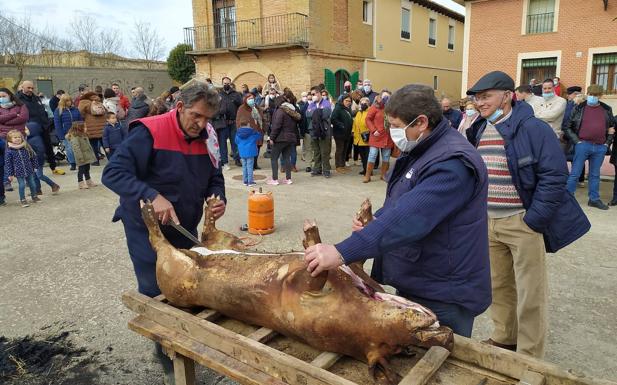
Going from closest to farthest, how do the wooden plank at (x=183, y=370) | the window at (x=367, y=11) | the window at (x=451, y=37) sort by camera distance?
the wooden plank at (x=183, y=370), the window at (x=367, y=11), the window at (x=451, y=37)

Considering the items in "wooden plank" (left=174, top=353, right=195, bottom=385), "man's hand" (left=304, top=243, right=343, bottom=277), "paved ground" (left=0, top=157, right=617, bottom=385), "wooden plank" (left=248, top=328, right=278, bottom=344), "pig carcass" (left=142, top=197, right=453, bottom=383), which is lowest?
"paved ground" (left=0, top=157, right=617, bottom=385)

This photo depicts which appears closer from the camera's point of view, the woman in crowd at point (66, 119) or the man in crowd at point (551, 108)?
the man in crowd at point (551, 108)

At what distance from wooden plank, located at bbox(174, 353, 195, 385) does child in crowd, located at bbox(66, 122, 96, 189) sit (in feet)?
26.3

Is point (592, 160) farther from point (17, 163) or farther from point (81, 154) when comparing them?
point (17, 163)

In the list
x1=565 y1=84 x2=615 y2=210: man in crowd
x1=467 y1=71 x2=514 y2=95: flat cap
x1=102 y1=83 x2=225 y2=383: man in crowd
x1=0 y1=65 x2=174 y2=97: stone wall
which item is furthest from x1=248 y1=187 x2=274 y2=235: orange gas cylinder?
x1=0 y1=65 x2=174 y2=97: stone wall

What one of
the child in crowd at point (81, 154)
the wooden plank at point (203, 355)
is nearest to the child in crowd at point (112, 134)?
the child in crowd at point (81, 154)

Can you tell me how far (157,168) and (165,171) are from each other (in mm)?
56

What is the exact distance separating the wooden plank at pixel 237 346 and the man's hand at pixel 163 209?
480 millimetres

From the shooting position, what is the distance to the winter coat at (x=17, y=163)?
26.7 feet

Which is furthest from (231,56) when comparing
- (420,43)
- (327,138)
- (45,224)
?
(45,224)

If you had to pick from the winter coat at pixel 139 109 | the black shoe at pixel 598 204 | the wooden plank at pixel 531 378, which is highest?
the winter coat at pixel 139 109

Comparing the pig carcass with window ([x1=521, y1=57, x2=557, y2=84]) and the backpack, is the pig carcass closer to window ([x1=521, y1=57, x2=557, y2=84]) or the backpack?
the backpack

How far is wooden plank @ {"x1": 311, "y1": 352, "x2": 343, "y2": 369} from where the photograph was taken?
6.61 ft

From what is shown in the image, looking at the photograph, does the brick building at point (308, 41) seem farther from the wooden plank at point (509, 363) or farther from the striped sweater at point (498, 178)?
the wooden plank at point (509, 363)
